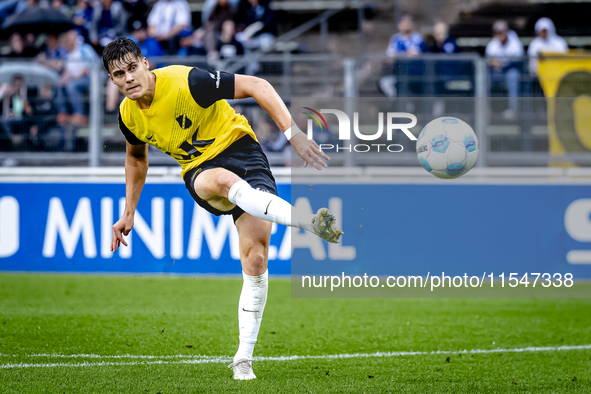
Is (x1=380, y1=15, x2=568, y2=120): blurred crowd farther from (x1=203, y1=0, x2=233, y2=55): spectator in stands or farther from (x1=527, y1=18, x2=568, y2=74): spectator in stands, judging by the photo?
(x1=203, y1=0, x2=233, y2=55): spectator in stands

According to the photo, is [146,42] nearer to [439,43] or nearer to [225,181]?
[439,43]

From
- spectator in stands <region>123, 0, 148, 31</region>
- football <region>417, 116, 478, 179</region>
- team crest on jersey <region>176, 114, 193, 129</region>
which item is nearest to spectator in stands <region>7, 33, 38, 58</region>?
spectator in stands <region>123, 0, 148, 31</region>

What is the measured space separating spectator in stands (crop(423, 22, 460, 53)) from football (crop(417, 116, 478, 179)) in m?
5.00

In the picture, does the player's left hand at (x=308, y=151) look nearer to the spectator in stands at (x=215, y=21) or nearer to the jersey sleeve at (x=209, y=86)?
the jersey sleeve at (x=209, y=86)

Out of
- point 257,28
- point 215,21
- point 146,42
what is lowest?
point 146,42

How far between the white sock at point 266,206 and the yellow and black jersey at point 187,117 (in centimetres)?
50

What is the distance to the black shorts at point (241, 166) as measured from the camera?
4.46 metres

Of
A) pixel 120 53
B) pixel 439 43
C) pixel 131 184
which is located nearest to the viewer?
pixel 120 53

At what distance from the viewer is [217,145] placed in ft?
14.9

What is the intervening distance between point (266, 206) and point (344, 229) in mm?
4697

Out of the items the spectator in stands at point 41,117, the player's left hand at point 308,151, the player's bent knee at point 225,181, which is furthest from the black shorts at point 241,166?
the spectator in stands at point 41,117

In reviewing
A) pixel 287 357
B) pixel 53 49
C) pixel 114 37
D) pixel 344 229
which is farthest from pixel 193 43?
pixel 287 357

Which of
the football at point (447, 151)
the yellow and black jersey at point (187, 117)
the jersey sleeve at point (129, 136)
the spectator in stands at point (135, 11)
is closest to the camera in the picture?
the yellow and black jersey at point (187, 117)

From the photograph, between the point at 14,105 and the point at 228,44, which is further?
the point at 228,44
